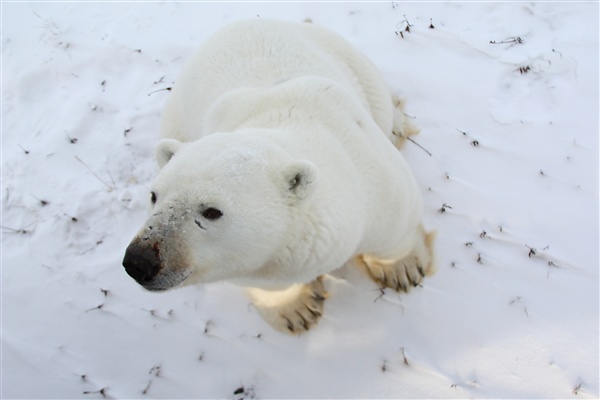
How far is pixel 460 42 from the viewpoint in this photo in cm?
406

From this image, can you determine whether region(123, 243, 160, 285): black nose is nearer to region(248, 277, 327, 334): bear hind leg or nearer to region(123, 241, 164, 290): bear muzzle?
region(123, 241, 164, 290): bear muzzle

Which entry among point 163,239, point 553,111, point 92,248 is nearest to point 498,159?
point 553,111

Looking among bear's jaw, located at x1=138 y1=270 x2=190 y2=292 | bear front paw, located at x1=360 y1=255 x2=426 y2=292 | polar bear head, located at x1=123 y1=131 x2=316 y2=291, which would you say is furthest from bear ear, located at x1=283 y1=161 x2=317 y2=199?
bear front paw, located at x1=360 y1=255 x2=426 y2=292

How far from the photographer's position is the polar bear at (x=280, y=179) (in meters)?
1.72

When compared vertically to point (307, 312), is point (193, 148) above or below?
above

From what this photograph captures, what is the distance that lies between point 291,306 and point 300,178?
1362 mm

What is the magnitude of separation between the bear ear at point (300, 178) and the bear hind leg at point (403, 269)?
1.32 m

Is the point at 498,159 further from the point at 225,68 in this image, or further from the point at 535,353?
the point at 225,68

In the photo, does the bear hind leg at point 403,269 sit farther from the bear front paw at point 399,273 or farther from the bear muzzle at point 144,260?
the bear muzzle at point 144,260

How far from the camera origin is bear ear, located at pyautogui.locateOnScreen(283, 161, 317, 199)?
1.80 m

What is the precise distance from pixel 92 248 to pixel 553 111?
11.9 ft

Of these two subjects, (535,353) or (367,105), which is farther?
(367,105)

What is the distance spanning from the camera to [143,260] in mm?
1593

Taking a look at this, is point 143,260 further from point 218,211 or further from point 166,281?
point 218,211
